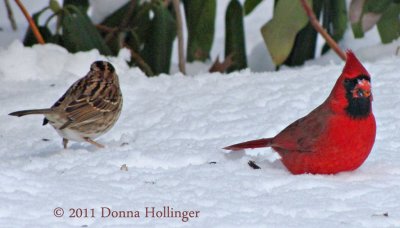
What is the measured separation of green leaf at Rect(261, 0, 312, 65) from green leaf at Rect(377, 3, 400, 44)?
57cm

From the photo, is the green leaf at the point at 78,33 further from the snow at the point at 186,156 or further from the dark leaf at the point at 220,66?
the dark leaf at the point at 220,66

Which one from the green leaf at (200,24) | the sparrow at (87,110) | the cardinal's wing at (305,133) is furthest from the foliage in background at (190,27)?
the cardinal's wing at (305,133)

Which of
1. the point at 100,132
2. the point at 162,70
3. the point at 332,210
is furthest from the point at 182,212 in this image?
the point at 162,70

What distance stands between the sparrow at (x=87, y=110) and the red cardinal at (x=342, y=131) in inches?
43.5

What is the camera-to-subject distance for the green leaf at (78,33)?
6.57 metres

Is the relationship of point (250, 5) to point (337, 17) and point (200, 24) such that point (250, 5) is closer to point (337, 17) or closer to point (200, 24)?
point (200, 24)

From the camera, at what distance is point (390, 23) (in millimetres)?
6648

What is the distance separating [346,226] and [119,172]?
3.64ft

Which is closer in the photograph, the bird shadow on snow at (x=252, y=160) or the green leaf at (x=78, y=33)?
the bird shadow on snow at (x=252, y=160)

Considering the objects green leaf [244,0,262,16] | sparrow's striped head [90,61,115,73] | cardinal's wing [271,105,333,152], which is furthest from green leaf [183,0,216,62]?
cardinal's wing [271,105,333,152]

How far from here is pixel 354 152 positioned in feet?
13.5

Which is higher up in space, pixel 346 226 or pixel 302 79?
pixel 346 226

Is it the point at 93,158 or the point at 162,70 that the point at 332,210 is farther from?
the point at 162,70

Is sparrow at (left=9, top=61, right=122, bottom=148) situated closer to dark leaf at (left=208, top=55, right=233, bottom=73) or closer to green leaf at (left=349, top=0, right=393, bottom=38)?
dark leaf at (left=208, top=55, right=233, bottom=73)
